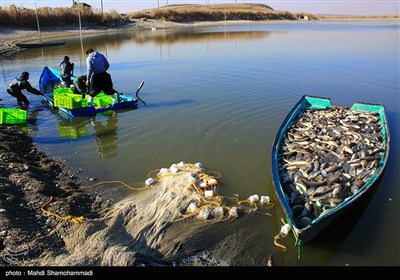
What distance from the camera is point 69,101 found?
12.1m

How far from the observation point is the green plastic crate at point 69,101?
12.2 meters

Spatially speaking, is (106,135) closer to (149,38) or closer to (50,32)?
(149,38)

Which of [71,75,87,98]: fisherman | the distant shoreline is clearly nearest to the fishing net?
[71,75,87,98]: fisherman

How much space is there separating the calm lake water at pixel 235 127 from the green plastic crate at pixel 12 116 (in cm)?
43

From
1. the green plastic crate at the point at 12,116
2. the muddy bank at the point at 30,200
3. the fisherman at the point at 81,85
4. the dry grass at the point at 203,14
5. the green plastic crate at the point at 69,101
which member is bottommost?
the muddy bank at the point at 30,200

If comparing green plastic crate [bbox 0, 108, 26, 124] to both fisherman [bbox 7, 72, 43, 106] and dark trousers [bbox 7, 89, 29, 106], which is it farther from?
dark trousers [bbox 7, 89, 29, 106]

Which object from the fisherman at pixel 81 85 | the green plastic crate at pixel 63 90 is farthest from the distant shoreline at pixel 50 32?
the fisherman at pixel 81 85

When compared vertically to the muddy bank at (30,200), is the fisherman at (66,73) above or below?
above

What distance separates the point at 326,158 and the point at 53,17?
46837 mm

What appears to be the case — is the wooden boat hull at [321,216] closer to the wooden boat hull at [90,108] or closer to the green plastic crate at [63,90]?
the wooden boat hull at [90,108]

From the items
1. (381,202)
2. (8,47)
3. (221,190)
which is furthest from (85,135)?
(8,47)

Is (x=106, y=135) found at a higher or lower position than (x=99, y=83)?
lower

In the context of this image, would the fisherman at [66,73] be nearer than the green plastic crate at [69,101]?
No

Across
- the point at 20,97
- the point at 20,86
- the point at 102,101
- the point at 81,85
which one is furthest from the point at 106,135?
the point at 20,97
